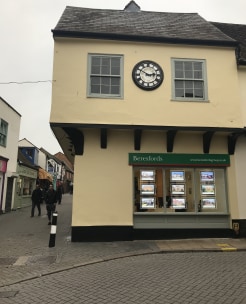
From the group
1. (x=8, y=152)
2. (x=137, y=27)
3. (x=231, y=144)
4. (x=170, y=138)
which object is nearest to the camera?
(x=170, y=138)

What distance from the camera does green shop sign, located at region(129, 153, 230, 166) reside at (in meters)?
10.4

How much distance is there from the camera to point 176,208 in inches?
412

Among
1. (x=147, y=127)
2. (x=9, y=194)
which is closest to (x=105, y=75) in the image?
(x=147, y=127)

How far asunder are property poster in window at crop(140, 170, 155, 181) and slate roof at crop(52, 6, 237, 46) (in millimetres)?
4666

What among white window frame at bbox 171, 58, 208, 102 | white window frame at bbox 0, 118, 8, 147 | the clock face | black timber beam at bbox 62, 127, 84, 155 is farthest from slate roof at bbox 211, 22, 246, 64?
white window frame at bbox 0, 118, 8, 147

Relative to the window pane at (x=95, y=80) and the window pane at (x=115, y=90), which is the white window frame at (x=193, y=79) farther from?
the window pane at (x=95, y=80)

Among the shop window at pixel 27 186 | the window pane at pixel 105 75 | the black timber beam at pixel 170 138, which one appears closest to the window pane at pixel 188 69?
the black timber beam at pixel 170 138

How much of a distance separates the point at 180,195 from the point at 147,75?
14.3 ft

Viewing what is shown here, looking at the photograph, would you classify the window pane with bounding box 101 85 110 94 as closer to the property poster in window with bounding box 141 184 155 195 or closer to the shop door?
the property poster in window with bounding box 141 184 155 195

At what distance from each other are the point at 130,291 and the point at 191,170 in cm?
616

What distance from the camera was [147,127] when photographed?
1004 cm

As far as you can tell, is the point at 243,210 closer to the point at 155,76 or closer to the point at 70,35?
the point at 155,76

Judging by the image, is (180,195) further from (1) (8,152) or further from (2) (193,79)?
(1) (8,152)

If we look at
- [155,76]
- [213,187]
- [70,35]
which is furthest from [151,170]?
[70,35]
